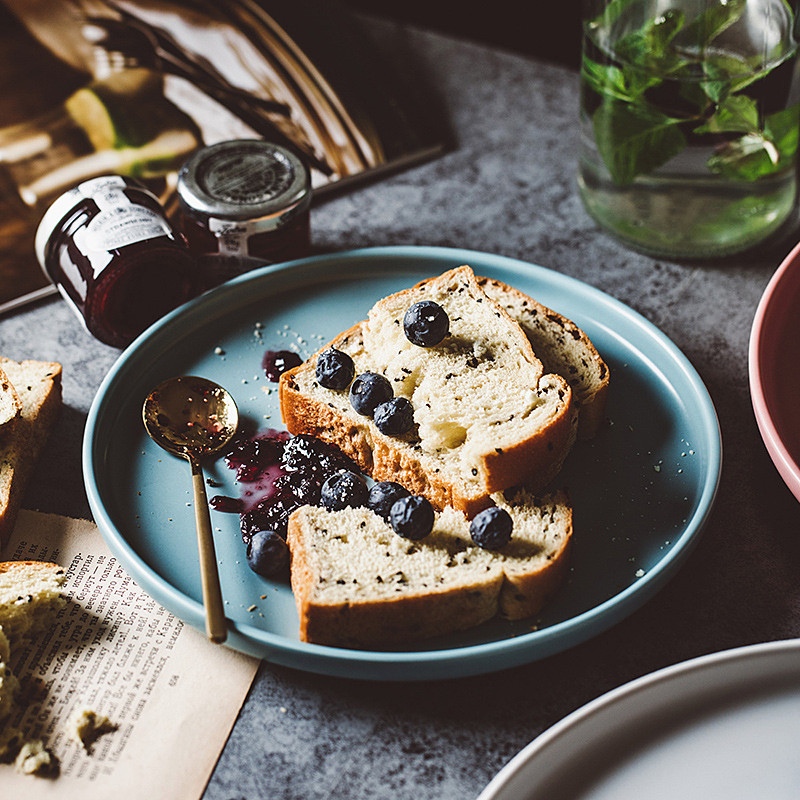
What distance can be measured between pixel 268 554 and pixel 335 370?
0.42m

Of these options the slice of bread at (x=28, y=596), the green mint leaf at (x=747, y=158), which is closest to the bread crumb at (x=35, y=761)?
the slice of bread at (x=28, y=596)

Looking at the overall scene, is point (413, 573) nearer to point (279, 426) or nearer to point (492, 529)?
point (492, 529)

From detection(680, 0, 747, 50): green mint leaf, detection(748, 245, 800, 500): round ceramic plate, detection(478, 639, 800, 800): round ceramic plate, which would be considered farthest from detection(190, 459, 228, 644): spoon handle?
detection(680, 0, 747, 50): green mint leaf

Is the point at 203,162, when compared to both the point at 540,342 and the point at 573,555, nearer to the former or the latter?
the point at 540,342

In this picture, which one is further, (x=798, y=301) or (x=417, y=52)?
(x=417, y=52)

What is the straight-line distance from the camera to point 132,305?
2021 mm

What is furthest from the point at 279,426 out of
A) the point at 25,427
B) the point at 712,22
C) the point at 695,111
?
the point at 712,22

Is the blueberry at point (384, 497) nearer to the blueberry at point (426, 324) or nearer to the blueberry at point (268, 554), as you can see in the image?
the blueberry at point (268, 554)

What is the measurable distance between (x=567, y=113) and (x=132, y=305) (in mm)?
1588

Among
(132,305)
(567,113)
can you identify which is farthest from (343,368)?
(567,113)

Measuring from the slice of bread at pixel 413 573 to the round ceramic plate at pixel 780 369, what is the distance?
38cm

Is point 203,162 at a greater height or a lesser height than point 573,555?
greater

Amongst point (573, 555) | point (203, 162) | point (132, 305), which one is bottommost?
point (573, 555)

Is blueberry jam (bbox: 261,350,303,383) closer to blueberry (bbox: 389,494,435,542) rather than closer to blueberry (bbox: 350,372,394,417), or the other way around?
blueberry (bbox: 350,372,394,417)
